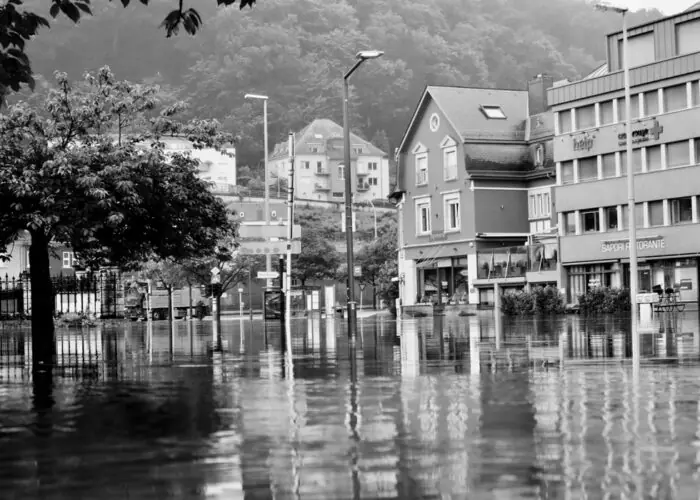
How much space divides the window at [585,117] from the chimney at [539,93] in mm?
9668

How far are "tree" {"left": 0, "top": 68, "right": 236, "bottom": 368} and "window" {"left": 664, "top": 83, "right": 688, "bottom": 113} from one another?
36159 millimetres

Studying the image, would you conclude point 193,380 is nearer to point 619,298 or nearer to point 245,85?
point 619,298

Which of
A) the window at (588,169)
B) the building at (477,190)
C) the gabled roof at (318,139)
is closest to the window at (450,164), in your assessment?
the building at (477,190)

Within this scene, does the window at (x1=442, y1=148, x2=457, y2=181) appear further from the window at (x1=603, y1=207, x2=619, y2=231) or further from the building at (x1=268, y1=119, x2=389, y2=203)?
the building at (x1=268, y1=119, x2=389, y2=203)

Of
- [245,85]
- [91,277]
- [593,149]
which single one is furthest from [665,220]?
[245,85]

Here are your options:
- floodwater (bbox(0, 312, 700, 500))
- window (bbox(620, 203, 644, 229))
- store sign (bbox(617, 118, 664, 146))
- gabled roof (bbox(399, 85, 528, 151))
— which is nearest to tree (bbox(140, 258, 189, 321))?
gabled roof (bbox(399, 85, 528, 151))

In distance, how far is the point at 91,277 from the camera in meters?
47.2

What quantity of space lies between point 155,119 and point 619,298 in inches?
1323

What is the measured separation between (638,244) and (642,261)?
3.60ft

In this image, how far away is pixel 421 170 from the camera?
274 feet

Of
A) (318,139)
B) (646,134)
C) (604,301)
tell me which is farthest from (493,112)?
(318,139)

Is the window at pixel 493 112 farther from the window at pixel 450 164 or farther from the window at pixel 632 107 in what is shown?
the window at pixel 632 107

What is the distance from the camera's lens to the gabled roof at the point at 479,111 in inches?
3115

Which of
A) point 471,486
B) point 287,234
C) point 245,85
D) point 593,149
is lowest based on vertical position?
point 471,486
